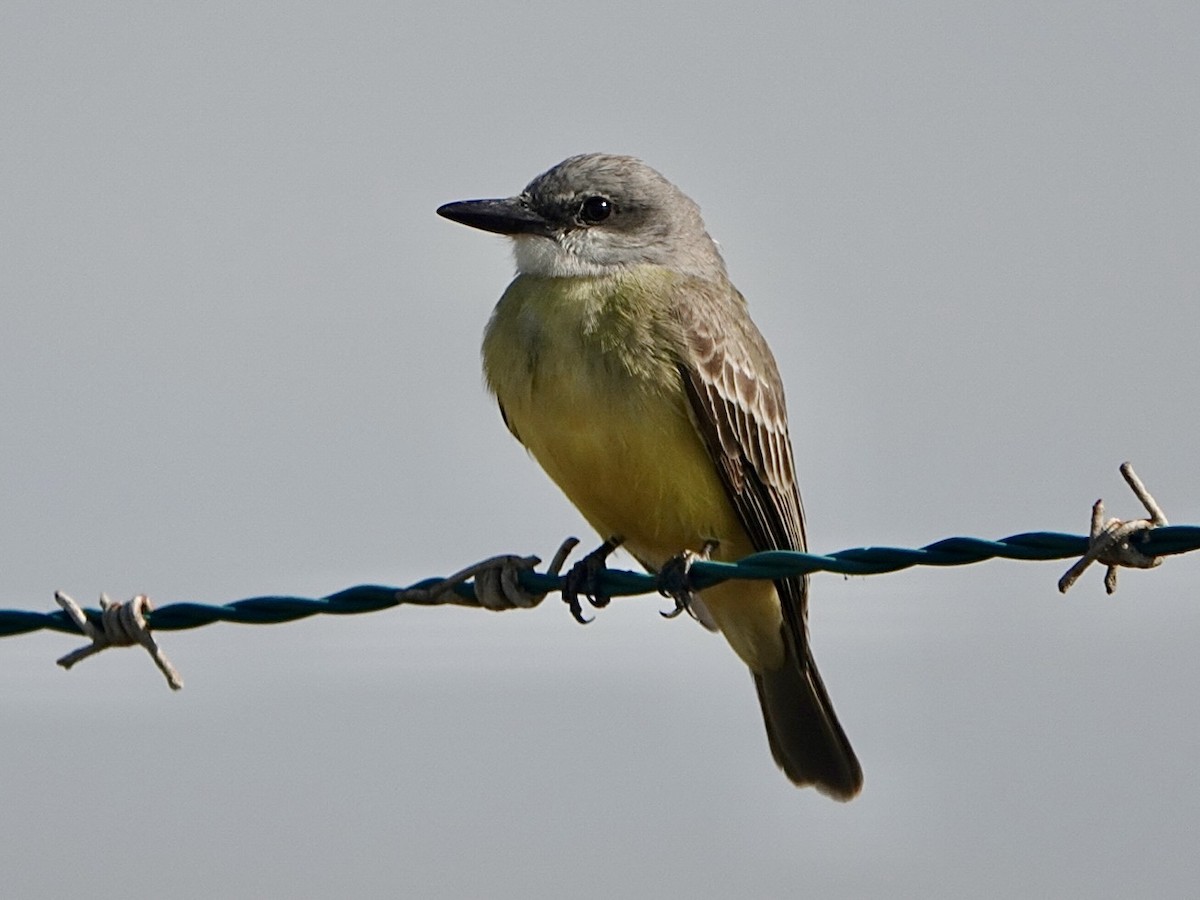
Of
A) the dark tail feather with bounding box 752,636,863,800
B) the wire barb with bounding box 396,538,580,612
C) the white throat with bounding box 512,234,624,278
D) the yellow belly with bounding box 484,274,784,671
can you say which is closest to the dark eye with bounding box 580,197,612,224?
the white throat with bounding box 512,234,624,278

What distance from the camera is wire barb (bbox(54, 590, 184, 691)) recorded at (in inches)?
176

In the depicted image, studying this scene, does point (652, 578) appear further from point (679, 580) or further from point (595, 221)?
point (595, 221)

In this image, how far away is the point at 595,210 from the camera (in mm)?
7020

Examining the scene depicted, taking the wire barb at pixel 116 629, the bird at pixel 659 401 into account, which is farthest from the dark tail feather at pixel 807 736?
the wire barb at pixel 116 629

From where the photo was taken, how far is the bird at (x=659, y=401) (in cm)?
592

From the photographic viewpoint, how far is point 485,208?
22.8 ft

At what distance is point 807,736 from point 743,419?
135 cm

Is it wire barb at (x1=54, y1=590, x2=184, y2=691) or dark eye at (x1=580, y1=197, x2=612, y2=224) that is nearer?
wire barb at (x1=54, y1=590, x2=184, y2=691)

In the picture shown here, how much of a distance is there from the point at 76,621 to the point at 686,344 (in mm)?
2389

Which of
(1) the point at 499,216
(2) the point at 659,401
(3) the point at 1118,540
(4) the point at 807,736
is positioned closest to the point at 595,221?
(1) the point at 499,216

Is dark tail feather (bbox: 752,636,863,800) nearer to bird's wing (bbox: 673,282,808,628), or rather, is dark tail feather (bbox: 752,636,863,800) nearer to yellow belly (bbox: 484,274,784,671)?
bird's wing (bbox: 673,282,808,628)

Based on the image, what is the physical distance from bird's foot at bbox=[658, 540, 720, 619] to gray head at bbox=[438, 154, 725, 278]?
128 cm

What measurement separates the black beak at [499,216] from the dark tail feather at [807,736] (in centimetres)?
191

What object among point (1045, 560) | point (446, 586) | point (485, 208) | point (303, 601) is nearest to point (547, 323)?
point (485, 208)
